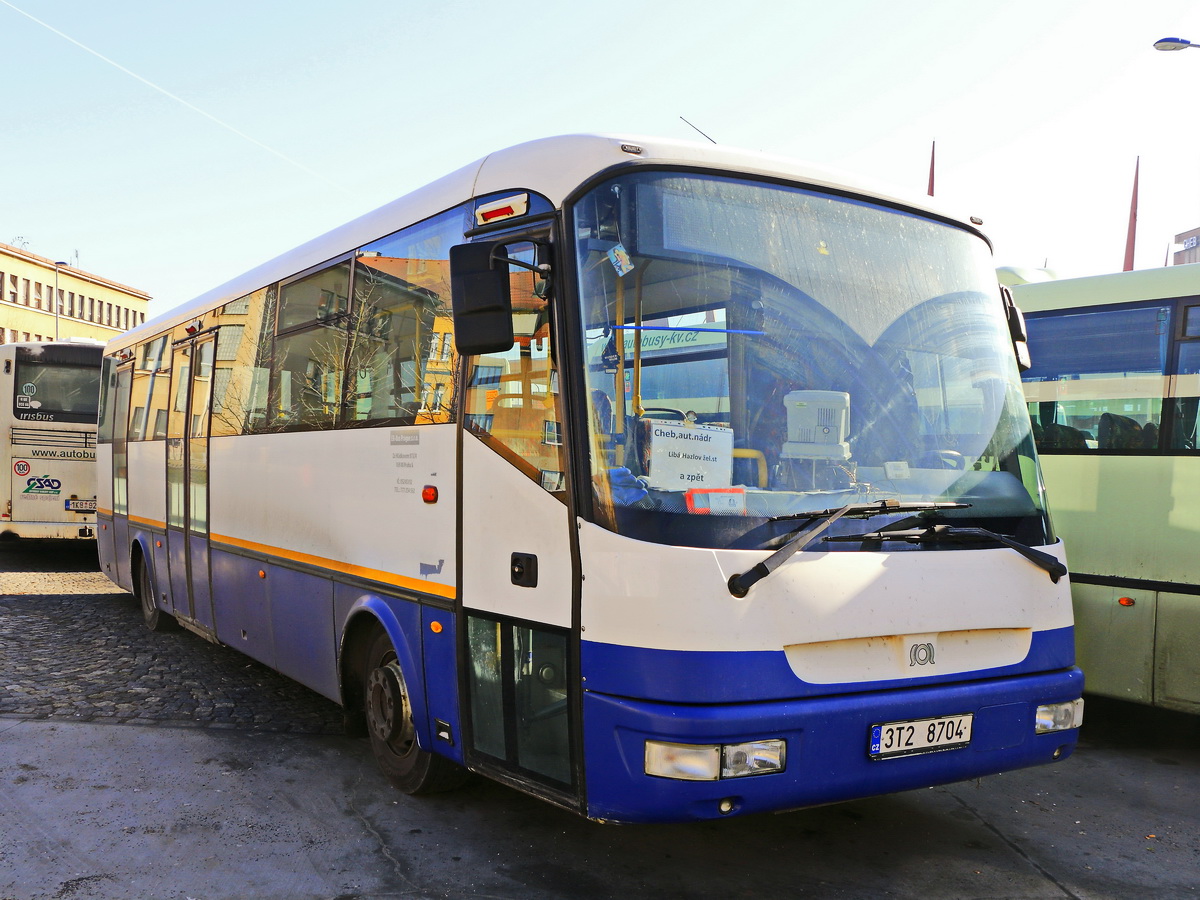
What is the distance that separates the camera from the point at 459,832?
5172 mm

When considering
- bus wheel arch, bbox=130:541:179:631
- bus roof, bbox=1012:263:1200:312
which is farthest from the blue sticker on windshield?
bus wheel arch, bbox=130:541:179:631

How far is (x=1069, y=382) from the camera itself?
756cm

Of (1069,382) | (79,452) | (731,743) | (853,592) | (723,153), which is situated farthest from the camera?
(79,452)

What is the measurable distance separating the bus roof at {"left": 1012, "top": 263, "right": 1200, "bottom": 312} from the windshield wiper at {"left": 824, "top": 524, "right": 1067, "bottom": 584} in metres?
3.27

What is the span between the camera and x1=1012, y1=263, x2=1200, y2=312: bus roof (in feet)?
23.3

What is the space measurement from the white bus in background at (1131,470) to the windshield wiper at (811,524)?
311 cm

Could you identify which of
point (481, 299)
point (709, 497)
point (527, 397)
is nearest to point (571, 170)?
point (481, 299)

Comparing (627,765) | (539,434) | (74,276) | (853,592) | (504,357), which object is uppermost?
(74,276)

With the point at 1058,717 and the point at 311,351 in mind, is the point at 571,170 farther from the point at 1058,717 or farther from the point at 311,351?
the point at 1058,717

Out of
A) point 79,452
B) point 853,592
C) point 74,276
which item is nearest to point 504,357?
point 853,592

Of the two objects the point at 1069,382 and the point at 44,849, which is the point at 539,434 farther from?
the point at 1069,382

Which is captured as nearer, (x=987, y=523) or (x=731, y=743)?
(x=731, y=743)

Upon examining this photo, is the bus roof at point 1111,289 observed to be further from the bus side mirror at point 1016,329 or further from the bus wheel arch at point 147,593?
the bus wheel arch at point 147,593

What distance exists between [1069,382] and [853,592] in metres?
4.19
